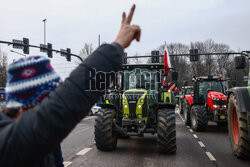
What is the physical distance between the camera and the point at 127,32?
119 centimetres

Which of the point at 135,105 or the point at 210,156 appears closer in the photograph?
the point at 210,156

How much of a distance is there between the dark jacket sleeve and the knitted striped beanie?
0.15 m

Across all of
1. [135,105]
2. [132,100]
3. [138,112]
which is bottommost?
[138,112]

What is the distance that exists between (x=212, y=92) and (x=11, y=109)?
1190 centimetres

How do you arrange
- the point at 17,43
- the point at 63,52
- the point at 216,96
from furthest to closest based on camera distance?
the point at 63,52
the point at 17,43
the point at 216,96

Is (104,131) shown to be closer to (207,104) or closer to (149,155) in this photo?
(149,155)

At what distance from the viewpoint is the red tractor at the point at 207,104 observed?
440 inches

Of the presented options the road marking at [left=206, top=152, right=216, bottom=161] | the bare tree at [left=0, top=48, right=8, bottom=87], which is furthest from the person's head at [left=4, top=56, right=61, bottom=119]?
the bare tree at [left=0, top=48, right=8, bottom=87]

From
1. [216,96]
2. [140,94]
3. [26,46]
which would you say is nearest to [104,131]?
[140,94]

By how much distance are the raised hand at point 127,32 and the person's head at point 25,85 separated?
0.37 m

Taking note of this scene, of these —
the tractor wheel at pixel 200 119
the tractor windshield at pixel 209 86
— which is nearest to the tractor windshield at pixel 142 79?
the tractor wheel at pixel 200 119

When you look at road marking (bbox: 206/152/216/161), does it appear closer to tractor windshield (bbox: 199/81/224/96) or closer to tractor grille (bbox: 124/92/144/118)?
tractor grille (bbox: 124/92/144/118)

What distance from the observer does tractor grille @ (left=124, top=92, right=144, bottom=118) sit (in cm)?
757

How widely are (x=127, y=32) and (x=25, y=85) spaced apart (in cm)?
51
